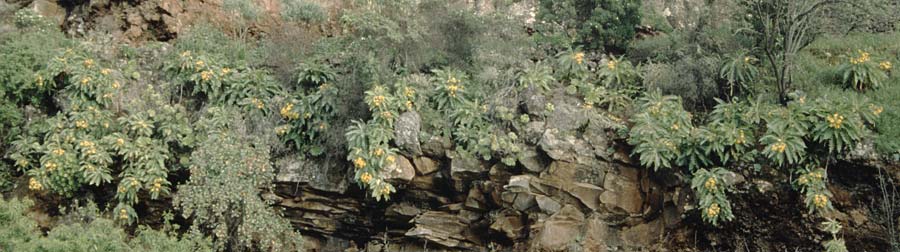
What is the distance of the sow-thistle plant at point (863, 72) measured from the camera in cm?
1081

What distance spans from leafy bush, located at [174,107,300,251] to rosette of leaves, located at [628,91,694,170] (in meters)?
4.28

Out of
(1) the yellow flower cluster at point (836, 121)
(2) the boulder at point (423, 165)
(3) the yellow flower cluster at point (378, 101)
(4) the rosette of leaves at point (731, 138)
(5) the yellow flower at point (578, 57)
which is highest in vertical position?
(5) the yellow flower at point (578, 57)

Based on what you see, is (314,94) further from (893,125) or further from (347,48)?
(893,125)

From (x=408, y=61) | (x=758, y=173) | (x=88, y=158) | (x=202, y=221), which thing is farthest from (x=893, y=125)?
(x=88, y=158)

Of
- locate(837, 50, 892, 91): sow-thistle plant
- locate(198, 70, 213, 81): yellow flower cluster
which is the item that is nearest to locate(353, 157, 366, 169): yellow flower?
locate(198, 70, 213, 81): yellow flower cluster

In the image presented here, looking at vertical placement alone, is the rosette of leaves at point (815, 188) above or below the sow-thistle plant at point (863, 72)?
below

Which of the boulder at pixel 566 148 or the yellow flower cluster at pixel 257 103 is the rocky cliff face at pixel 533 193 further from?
the yellow flower cluster at pixel 257 103

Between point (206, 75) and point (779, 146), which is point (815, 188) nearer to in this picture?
point (779, 146)

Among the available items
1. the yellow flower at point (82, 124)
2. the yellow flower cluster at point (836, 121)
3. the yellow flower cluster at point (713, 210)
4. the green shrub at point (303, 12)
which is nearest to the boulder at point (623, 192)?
the yellow flower cluster at point (713, 210)

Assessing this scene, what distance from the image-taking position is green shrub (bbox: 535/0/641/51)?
12.4m

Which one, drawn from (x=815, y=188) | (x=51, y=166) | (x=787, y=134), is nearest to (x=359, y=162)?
(x=51, y=166)

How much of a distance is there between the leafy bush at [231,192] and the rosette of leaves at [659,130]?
14.0 feet

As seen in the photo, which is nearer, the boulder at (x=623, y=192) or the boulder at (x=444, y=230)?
the boulder at (x=623, y=192)

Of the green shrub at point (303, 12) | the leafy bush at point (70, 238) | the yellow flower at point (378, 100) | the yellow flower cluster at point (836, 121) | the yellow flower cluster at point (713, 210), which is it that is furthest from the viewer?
the green shrub at point (303, 12)
